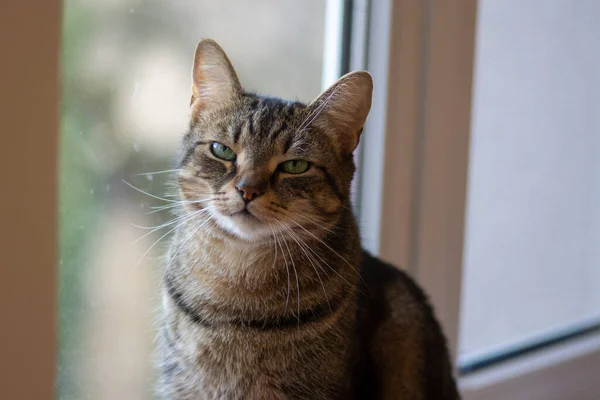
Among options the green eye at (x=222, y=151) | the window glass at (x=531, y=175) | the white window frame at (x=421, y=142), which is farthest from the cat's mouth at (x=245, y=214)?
the window glass at (x=531, y=175)

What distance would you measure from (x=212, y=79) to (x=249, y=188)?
0.19 metres

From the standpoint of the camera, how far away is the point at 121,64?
1.04 meters

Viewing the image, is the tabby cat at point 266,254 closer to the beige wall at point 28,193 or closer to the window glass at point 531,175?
the beige wall at point 28,193

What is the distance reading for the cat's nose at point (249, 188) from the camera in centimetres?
93

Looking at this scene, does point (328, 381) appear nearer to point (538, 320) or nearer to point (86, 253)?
point (86, 253)

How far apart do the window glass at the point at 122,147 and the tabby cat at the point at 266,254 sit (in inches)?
4.1

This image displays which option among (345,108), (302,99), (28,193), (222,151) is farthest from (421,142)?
(28,193)

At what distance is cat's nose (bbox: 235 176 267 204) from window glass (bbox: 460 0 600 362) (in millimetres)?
700

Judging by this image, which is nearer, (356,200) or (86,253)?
(86,253)

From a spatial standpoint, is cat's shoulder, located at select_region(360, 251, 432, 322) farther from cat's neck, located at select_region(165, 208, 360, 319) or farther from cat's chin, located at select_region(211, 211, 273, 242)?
cat's chin, located at select_region(211, 211, 273, 242)

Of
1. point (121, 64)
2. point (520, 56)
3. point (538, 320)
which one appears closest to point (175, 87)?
point (121, 64)

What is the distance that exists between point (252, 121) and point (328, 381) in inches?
15.1

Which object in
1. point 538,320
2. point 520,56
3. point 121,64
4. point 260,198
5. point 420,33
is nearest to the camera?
point 260,198

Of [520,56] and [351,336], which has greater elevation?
[520,56]
